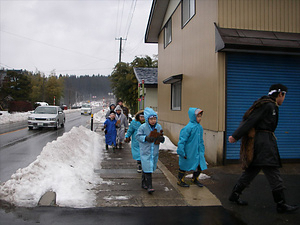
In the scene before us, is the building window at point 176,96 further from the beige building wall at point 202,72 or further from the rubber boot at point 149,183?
the rubber boot at point 149,183

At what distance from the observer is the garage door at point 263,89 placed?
6.87 metres

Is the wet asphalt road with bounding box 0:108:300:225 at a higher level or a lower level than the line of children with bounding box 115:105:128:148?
lower

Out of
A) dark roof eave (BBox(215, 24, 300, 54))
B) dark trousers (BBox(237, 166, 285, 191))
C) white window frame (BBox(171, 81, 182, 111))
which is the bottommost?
dark trousers (BBox(237, 166, 285, 191))

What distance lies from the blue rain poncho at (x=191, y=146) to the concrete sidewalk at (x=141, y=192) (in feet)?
1.63

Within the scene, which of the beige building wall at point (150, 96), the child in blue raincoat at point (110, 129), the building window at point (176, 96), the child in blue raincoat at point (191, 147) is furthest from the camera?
the beige building wall at point (150, 96)

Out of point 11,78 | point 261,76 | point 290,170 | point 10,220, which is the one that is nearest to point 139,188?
point 10,220

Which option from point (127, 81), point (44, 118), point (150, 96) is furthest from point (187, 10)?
point (127, 81)

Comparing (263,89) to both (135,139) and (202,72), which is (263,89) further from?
(135,139)

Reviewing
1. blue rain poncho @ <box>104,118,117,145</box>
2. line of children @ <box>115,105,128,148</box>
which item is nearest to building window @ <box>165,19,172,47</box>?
line of children @ <box>115,105,128,148</box>

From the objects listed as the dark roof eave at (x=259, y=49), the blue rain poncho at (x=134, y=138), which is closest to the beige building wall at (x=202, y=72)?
the dark roof eave at (x=259, y=49)

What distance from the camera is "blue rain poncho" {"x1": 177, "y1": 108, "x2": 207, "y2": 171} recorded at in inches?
199

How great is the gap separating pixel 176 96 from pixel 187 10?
3610 millimetres

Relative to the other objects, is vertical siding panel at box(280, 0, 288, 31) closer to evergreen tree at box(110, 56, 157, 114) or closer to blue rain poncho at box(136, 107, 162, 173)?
blue rain poncho at box(136, 107, 162, 173)

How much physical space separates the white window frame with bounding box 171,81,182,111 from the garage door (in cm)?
411
